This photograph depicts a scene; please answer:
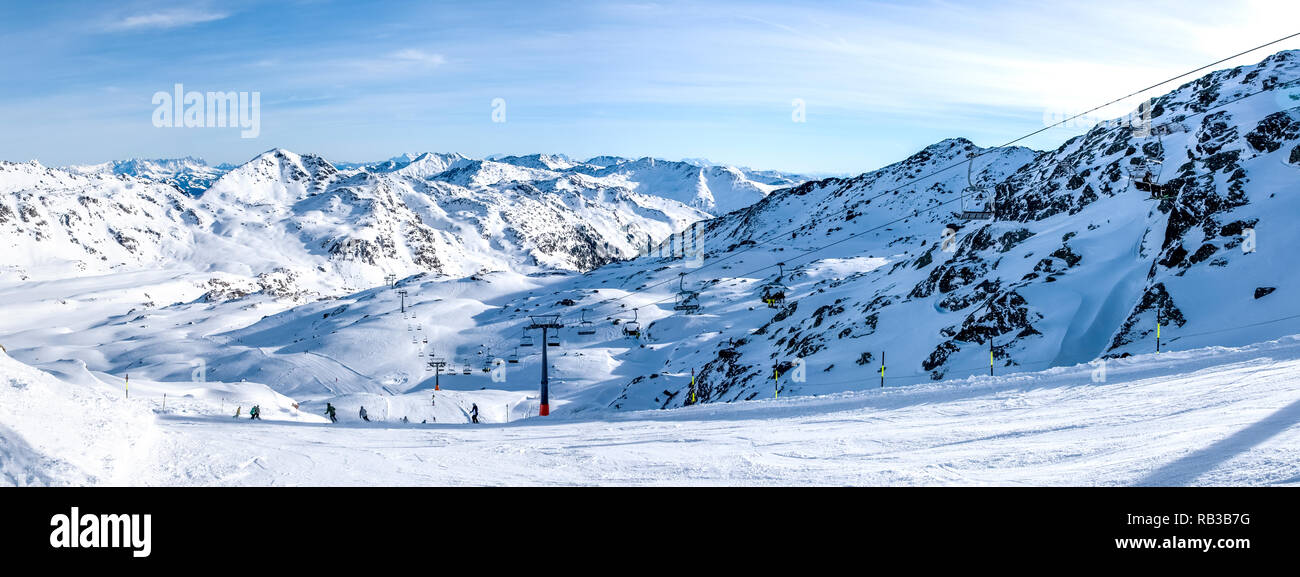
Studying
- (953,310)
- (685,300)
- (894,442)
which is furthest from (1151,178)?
(685,300)

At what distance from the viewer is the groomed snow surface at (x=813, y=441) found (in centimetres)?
1020

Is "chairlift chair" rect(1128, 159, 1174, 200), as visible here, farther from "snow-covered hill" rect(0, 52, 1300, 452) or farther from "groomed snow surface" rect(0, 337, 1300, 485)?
"groomed snow surface" rect(0, 337, 1300, 485)

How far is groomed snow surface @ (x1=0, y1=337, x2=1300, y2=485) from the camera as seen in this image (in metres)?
10.2

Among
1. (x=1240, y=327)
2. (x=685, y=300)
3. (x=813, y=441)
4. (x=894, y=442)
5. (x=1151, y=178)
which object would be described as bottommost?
(x=813, y=441)

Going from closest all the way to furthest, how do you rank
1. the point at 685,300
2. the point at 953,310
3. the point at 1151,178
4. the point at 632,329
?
the point at 953,310
the point at 1151,178
the point at 685,300
the point at 632,329

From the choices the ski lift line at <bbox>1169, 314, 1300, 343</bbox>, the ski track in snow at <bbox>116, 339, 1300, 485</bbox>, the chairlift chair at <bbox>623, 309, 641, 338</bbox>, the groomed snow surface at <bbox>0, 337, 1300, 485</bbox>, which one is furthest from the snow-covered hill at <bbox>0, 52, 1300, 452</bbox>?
the groomed snow surface at <bbox>0, 337, 1300, 485</bbox>

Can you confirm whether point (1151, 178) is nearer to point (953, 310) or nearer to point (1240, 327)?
point (953, 310)

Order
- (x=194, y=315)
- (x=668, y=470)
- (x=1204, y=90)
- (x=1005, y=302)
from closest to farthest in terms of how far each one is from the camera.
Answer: (x=668, y=470), (x=1005, y=302), (x=1204, y=90), (x=194, y=315)

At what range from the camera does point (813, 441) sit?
14164 millimetres
